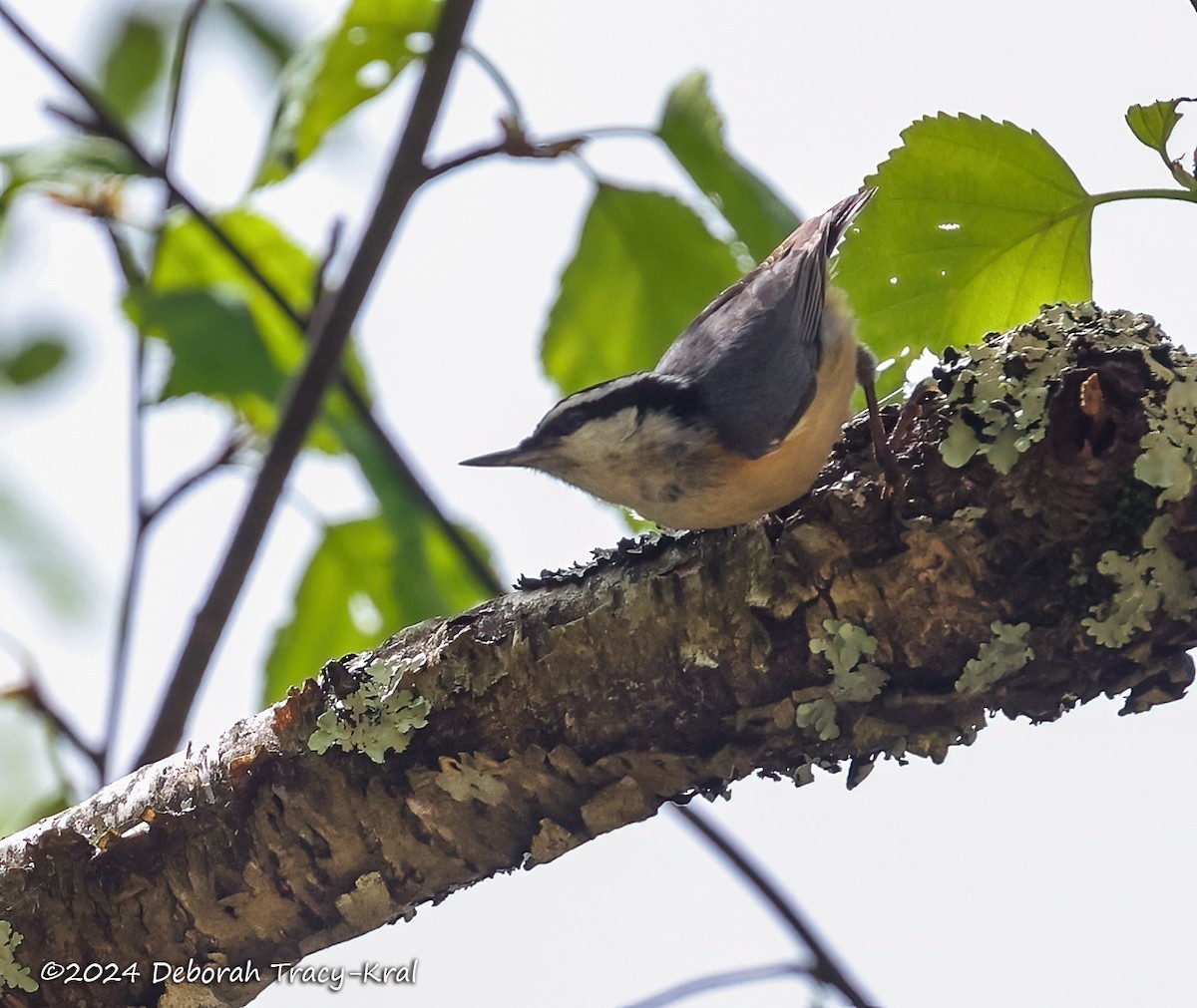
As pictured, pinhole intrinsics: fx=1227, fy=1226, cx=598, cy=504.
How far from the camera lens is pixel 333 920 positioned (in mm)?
1361

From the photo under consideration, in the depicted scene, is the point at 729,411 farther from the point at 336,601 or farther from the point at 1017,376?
the point at 336,601

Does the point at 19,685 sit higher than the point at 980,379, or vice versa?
the point at 19,685

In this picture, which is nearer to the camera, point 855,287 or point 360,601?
point 855,287

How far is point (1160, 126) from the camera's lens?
114 cm

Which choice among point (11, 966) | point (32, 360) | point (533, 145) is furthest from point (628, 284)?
point (32, 360)

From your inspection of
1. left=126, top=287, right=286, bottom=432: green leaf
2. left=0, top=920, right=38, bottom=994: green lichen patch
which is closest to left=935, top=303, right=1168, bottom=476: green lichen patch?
left=0, top=920, right=38, bottom=994: green lichen patch

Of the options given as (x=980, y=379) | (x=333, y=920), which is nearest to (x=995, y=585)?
(x=980, y=379)

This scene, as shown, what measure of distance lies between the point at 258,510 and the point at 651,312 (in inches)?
30.0

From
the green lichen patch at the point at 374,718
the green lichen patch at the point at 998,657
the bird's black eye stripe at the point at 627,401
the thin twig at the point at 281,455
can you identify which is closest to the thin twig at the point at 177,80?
the thin twig at the point at 281,455

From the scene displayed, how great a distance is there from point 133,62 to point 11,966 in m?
2.23

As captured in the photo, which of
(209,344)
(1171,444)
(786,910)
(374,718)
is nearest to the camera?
(1171,444)

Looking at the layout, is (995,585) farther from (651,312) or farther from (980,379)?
(651,312)

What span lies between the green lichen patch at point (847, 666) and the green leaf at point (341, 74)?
4.01 feet

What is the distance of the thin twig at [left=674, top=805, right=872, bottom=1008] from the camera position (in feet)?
5.90
